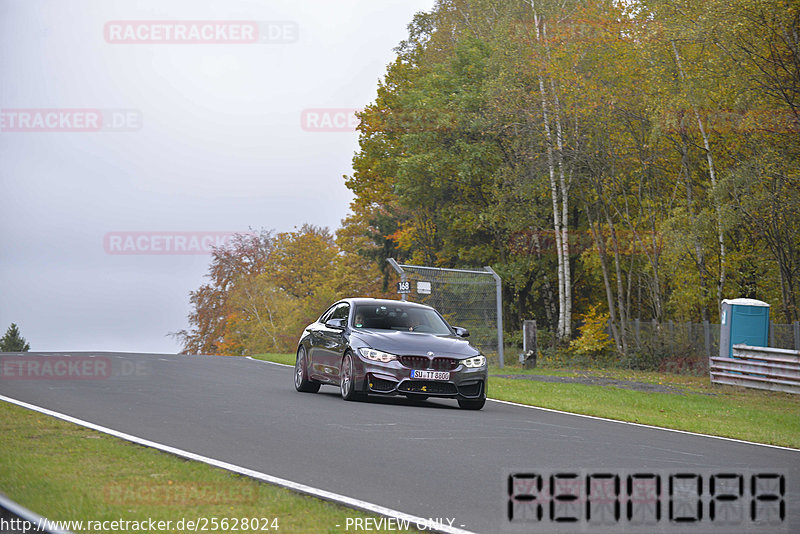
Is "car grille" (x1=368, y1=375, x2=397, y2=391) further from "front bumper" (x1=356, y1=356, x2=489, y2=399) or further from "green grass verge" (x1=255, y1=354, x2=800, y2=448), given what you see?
"green grass verge" (x1=255, y1=354, x2=800, y2=448)

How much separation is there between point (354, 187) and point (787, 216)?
2870 centimetres

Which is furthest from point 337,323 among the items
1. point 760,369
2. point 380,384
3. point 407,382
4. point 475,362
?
point 760,369

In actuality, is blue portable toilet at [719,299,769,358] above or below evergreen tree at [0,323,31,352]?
above

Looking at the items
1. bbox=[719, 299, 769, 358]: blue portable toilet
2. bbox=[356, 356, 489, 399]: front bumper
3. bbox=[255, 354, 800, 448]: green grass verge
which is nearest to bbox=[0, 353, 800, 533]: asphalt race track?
bbox=[356, 356, 489, 399]: front bumper

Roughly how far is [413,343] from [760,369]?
1202 cm

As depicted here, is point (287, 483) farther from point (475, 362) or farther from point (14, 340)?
point (14, 340)

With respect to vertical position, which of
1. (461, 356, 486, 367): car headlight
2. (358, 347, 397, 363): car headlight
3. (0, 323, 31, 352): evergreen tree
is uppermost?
(358, 347, 397, 363): car headlight

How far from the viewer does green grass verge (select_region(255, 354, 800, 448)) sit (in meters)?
14.6

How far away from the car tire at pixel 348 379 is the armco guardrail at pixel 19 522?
9.04 m

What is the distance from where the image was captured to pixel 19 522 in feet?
18.1

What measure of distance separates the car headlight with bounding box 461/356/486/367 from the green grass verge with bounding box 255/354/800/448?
79.1 inches

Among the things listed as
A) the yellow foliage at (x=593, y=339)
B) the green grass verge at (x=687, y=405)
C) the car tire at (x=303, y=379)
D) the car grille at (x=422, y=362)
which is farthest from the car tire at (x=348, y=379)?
the yellow foliage at (x=593, y=339)

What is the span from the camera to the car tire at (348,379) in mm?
14750

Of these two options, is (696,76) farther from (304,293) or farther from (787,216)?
(304,293)
